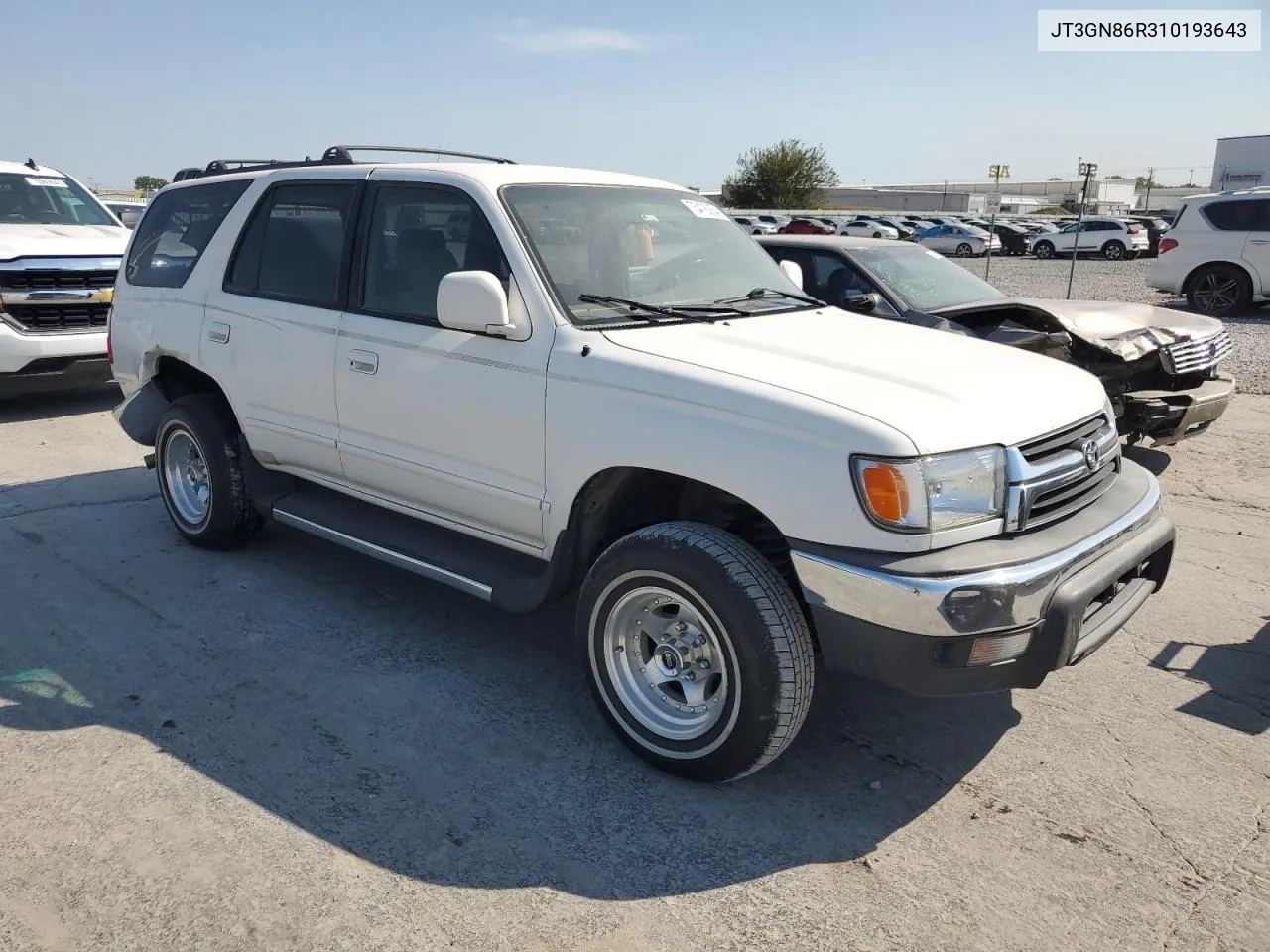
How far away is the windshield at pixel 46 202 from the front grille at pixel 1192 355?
9.74 m

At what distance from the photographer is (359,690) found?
4047 mm

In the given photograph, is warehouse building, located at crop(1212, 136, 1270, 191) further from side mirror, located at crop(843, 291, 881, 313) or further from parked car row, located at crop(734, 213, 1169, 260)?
side mirror, located at crop(843, 291, 881, 313)

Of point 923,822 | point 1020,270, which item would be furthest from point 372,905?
point 1020,270

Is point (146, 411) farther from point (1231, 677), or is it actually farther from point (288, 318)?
point (1231, 677)

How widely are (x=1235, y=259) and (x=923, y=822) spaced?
48.8ft

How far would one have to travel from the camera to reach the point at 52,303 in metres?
8.66

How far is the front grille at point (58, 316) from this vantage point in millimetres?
8555

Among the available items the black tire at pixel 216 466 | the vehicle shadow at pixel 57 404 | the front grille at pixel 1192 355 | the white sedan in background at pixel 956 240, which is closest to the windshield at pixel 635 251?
the black tire at pixel 216 466

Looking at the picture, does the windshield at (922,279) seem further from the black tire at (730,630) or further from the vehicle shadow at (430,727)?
the black tire at (730,630)

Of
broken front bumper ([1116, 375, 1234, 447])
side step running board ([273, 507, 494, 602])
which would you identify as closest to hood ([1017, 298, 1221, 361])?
broken front bumper ([1116, 375, 1234, 447])

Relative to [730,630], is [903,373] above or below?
above

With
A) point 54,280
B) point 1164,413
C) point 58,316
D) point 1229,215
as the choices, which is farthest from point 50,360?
point 1229,215

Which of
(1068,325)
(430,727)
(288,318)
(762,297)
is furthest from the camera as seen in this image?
(1068,325)

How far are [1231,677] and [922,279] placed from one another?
4082mm
